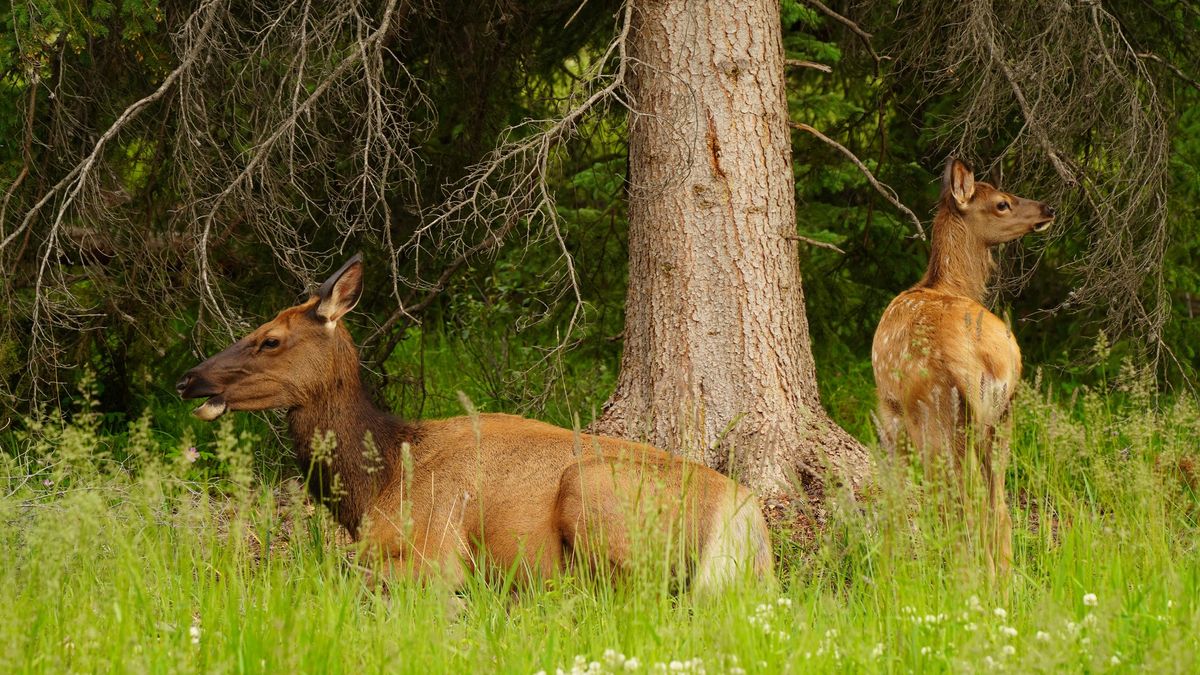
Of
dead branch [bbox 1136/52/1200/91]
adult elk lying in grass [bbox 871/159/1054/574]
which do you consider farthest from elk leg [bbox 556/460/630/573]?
dead branch [bbox 1136/52/1200/91]

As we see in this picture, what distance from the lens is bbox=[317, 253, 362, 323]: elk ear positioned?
680 centimetres

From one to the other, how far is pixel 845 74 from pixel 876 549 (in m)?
6.04

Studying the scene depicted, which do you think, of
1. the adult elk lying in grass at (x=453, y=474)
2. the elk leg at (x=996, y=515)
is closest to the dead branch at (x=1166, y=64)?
the elk leg at (x=996, y=515)

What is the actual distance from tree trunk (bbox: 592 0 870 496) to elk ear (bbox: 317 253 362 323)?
1615 mm

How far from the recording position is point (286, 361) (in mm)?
6812

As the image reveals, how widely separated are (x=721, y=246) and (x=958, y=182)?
66.6 inches

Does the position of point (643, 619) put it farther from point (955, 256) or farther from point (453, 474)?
point (955, 256)

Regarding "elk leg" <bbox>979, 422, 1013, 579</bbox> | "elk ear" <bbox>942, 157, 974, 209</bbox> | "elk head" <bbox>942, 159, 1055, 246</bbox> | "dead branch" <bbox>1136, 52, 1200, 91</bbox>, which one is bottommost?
"elk leg" <bbox>979, 422, 1013, 579</bbox>

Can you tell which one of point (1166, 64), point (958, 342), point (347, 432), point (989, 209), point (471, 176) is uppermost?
point (1166, 64)

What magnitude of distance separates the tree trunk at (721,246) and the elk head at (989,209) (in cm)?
127

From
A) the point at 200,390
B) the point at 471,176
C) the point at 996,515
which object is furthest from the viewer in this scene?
the point at 200,390

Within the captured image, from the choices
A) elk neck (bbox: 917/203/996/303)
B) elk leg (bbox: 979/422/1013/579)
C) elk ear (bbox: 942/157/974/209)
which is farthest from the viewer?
elk neck (bbox: 917/203/996/303)

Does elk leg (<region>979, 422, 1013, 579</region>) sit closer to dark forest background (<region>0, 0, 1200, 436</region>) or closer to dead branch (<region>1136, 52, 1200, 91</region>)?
dark forest background (<region>0, 0, 1200, 436</region>)

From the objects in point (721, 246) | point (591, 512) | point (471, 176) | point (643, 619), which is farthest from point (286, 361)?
point (643, 619)
